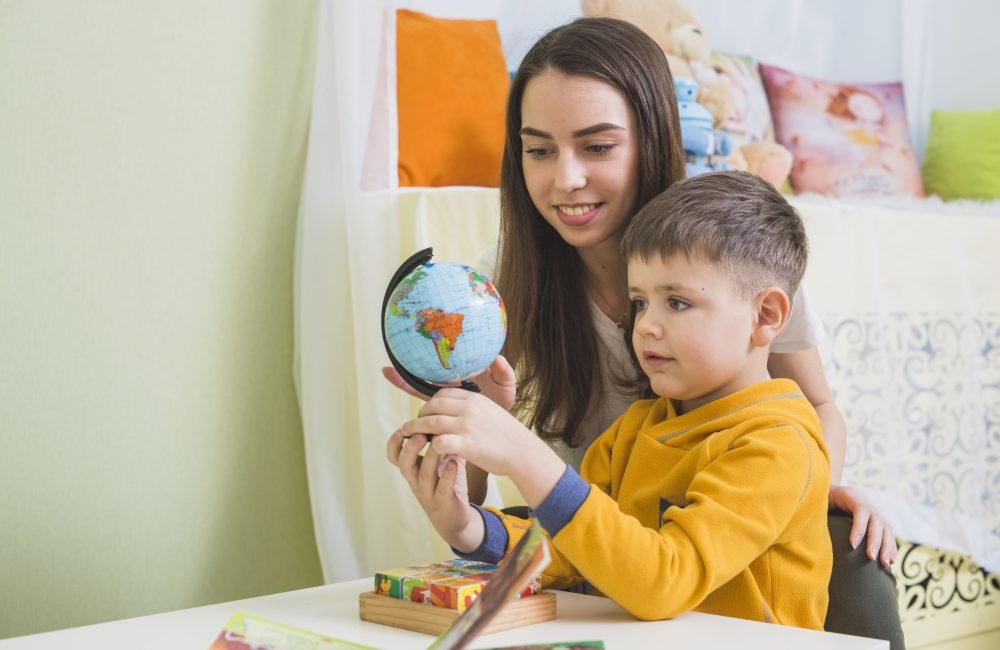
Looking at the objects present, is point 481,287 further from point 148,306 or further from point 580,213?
point 148,306

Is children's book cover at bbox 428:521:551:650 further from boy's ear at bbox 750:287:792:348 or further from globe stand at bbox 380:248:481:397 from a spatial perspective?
boy's ear at bbox 750:287:792:348

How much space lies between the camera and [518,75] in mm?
1517

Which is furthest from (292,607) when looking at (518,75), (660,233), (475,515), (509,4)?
(509,4)

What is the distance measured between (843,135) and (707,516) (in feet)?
8.03

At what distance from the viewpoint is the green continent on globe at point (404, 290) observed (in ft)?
3.17

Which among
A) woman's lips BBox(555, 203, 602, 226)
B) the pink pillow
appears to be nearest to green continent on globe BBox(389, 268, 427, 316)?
woman's lips BBox(555, 203, 602, 226)

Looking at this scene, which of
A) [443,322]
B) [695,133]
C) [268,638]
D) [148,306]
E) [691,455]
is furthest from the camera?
[695,133]

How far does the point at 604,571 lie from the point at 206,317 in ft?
3.67

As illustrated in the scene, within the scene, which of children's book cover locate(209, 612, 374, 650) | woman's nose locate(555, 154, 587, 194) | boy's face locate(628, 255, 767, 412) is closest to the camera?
children's book cover locate(209, 612, 374, 650)

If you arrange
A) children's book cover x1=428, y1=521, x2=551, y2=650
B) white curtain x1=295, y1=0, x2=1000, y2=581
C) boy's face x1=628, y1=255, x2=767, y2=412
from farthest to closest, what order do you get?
1. white curtain x1=295, y1=0, x2=1000, y2=581
2. boy's face x1=628, y1=255, x2=767, y2=412
3. children's book cover x1=428, y1=521, x2=551, y2=650

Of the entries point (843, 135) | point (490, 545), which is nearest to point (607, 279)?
point (490, 545)

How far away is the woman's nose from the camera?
139 centimetres

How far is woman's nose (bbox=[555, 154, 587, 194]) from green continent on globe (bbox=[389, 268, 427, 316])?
46 cm

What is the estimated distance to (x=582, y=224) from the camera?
1.44m
